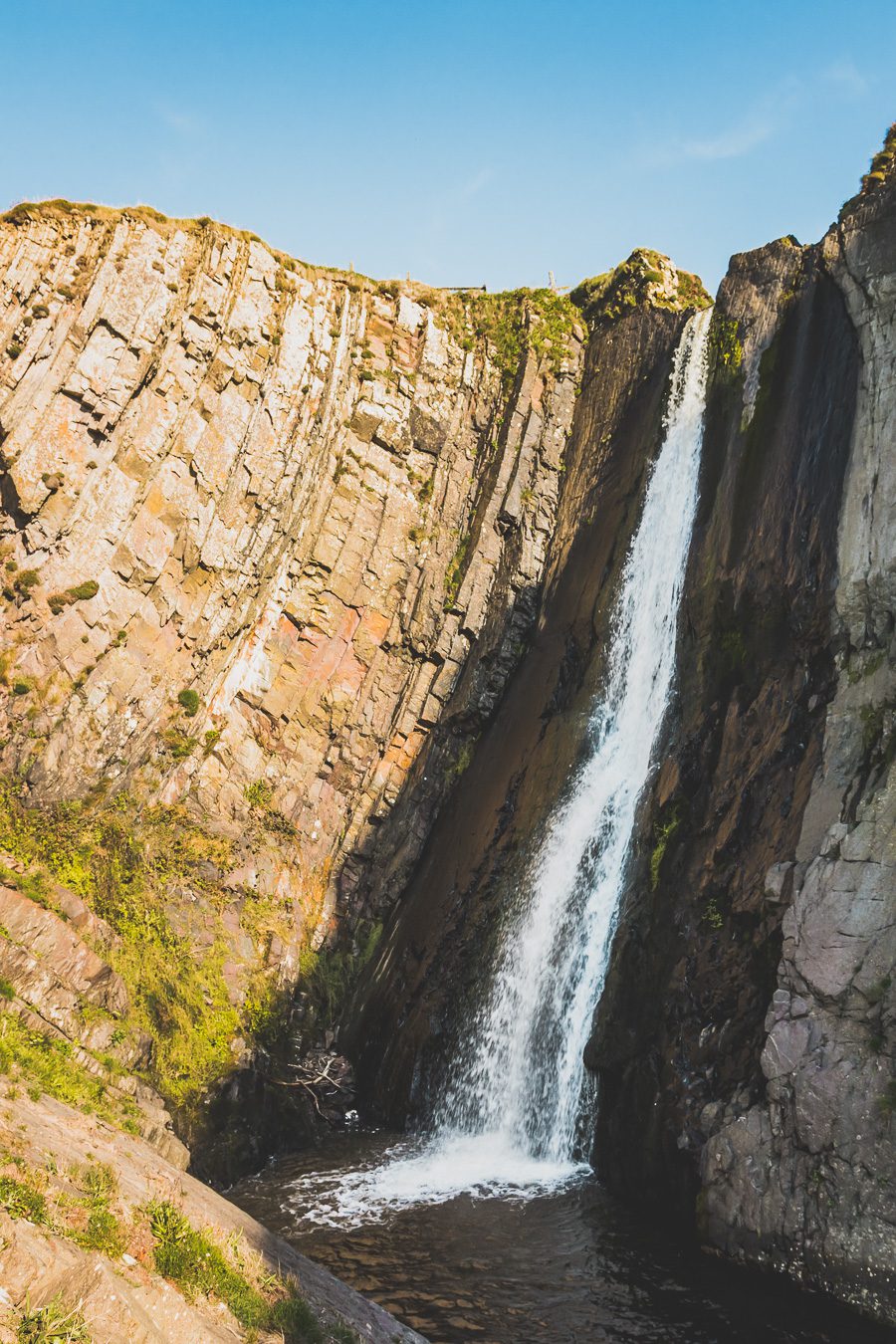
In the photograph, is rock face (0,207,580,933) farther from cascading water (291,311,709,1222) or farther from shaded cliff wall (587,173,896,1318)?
shaded cliff wall (587,173,896,1318)

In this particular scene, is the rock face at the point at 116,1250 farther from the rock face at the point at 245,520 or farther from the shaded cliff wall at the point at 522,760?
the rock face at the point at 245,520

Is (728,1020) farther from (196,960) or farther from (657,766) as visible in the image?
(196,960)

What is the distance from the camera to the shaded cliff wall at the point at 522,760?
67.4 feet

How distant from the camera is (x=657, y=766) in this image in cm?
1883

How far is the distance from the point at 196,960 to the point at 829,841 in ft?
47.7

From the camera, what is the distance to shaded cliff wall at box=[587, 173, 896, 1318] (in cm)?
1140

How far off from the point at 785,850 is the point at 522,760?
1030 centimetres

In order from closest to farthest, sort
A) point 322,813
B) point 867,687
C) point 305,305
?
point 867,687 < point 322,813 < point 305,305

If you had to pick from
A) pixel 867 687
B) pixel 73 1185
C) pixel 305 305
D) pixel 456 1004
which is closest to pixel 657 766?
pixel 867 687

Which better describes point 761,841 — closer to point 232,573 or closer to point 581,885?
point 581,885

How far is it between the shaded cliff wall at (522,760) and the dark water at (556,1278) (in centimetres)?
590

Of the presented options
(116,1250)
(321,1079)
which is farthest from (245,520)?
(116,1250)

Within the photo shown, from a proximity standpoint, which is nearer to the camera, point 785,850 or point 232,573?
point 785,850

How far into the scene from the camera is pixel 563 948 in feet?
60.0
